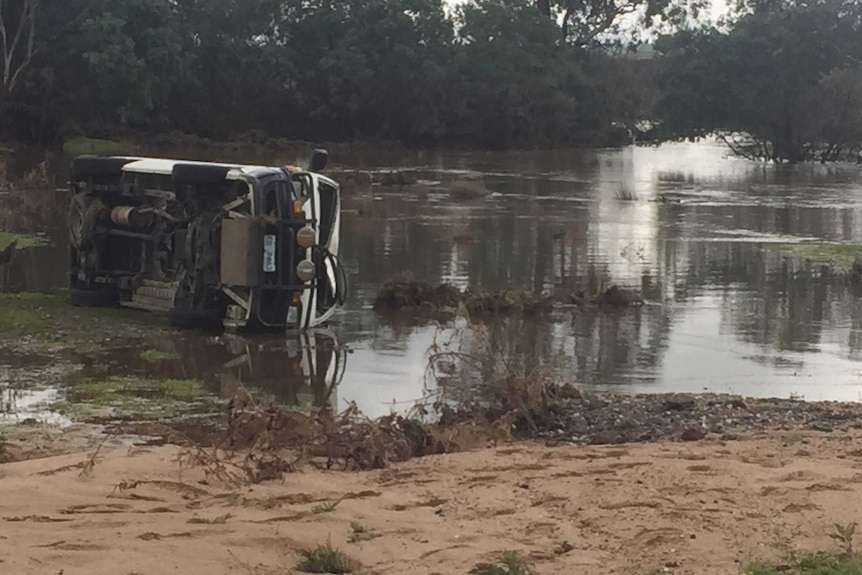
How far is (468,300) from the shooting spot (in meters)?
16.3

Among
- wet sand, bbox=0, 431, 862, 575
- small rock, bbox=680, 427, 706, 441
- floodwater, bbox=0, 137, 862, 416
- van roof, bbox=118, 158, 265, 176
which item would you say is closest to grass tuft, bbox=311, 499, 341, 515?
wet sand, bbox=0, 431, 862, 575

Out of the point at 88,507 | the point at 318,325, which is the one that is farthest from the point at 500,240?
the point at 88,507

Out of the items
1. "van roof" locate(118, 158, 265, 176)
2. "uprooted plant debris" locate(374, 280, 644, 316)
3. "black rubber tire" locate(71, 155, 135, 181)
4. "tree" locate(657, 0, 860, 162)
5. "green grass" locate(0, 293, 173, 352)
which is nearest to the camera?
"green grass" locate(0, 293, 173, 352)

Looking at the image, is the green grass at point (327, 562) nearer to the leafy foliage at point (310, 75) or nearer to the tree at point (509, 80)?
the leafy foliage at point (310, 75)

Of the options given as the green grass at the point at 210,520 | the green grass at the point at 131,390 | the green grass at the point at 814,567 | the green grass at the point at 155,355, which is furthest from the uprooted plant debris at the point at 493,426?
the green grass at the point at 155,355

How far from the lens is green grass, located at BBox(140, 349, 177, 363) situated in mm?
12823

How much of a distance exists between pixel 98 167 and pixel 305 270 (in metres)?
3.74

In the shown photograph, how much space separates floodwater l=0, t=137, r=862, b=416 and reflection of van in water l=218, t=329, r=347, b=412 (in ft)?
0.09

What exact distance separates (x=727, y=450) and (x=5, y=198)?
24744 mm

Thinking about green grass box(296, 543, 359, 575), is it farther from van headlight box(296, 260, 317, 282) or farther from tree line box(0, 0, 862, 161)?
tree line box(0, 0, 862, 161)

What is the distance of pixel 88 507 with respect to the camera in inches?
272

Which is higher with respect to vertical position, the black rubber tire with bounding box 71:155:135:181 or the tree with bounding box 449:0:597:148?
the tree with bounding box 449:0:597:148

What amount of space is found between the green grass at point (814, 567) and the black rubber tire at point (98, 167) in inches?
452

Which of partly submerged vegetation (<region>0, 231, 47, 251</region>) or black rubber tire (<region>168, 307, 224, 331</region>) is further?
partly submerged vegetation (<region>0, 231, 47, 251</region>)
